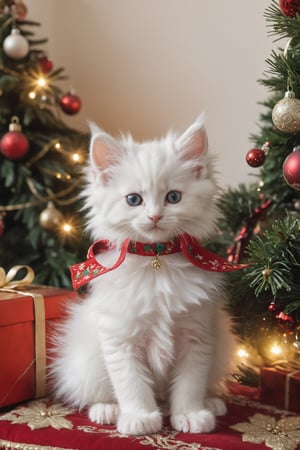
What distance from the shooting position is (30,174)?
Answer: 1.45 meters

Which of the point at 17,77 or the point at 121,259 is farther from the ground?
the point at 17,77

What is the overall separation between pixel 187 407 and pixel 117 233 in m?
0.31

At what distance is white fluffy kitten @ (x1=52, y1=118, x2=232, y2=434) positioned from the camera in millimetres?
874

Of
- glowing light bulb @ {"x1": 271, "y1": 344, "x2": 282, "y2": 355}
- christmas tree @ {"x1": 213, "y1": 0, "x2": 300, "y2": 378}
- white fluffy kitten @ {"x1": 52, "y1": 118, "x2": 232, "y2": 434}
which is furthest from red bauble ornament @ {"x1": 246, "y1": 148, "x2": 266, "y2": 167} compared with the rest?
glowing light bulb @ {"x1": 271, "y1": 344, "x2": 282, "y2": 355}

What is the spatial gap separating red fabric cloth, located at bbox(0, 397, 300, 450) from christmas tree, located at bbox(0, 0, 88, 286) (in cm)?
56

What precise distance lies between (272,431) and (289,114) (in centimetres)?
53

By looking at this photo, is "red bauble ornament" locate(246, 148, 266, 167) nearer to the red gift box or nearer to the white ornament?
the red gift box

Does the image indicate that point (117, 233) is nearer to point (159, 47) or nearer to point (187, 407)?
point (187, 407)

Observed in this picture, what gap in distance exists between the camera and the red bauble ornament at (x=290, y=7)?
0.85 meters

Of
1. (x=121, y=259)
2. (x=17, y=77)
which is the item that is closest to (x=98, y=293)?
(x=121, y=259)

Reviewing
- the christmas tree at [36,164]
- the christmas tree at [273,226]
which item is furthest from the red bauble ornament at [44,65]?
the christmas tree at [273,226]

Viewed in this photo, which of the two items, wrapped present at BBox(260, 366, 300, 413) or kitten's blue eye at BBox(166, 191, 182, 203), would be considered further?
wrapped present at BBox(260, 366, 300, 413)

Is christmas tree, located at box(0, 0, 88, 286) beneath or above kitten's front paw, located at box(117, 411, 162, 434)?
above

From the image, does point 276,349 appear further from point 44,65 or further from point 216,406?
point 44,65
